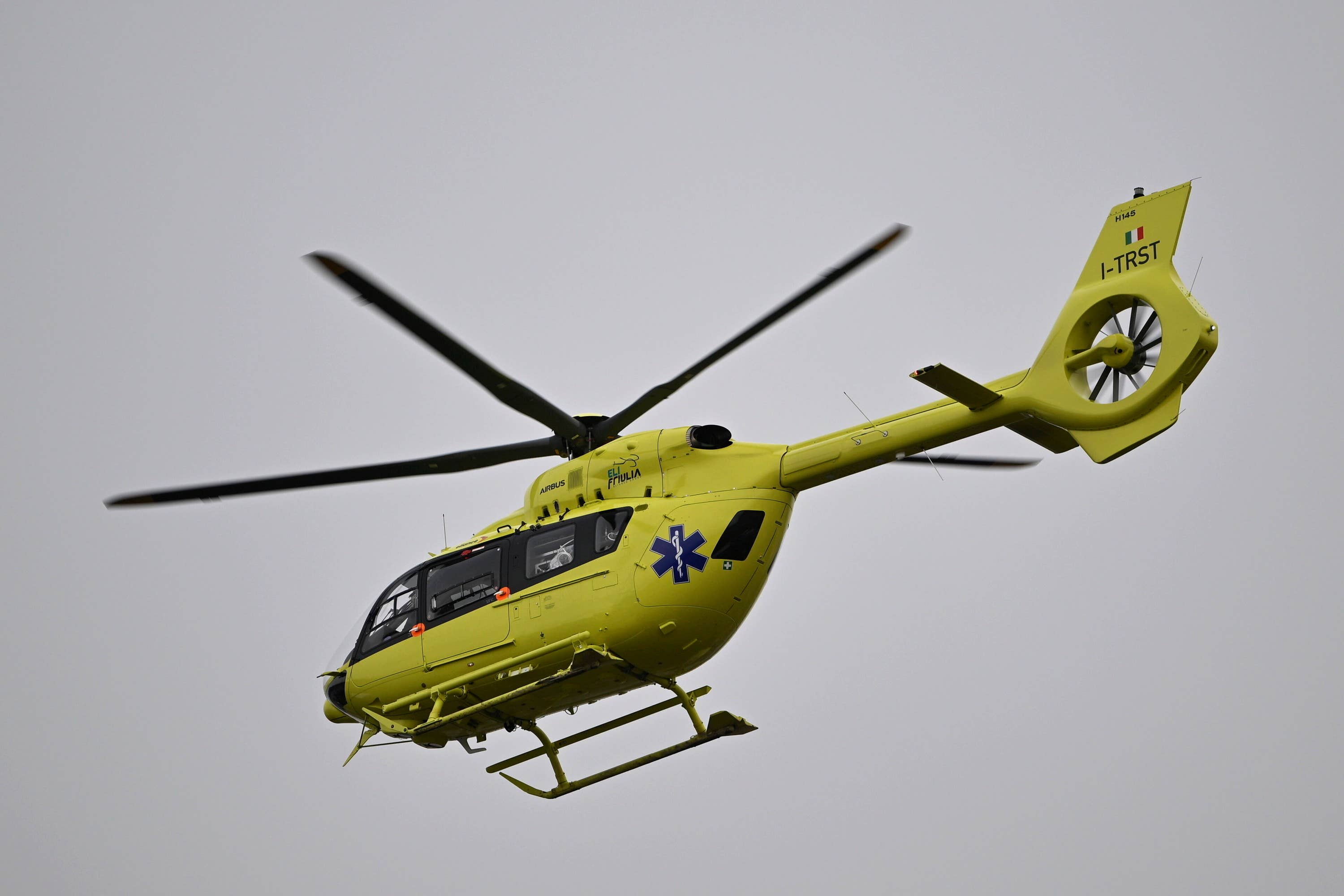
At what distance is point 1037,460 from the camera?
60.4ft

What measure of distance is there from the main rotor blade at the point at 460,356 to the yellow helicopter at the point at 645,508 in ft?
0.08

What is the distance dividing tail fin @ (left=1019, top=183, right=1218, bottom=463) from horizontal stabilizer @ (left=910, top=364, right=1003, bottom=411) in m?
0.45

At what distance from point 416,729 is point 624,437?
186 inches

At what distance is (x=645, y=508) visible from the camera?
17578 millimetres

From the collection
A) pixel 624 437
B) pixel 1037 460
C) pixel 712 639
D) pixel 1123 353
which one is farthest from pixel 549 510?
pixel 1123 353

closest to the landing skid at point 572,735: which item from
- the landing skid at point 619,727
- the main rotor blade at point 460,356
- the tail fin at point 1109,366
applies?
the landing skid at point 619,727

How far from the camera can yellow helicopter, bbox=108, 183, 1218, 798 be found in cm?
1485

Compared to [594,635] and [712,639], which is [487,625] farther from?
[712,639]

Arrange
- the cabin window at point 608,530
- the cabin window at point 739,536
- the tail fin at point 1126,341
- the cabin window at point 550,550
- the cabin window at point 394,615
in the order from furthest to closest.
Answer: the cabin window at point 394,615
the cabin window at point 550,550
the cabin window at point 608,530
the cabin window at point 739,536
the tail fin at point 1126,341

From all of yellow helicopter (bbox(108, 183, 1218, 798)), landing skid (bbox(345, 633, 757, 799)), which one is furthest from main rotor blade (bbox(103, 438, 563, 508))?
landing skid (bbox(345, 633, 757, 799))

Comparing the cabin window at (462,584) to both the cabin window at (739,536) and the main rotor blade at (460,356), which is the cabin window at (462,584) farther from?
the cabin window at (739,536)

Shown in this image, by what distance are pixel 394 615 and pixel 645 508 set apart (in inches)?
172

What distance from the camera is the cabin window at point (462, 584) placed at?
60.5 ft

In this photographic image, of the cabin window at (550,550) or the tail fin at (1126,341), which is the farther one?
the cabin window at (550,550)
